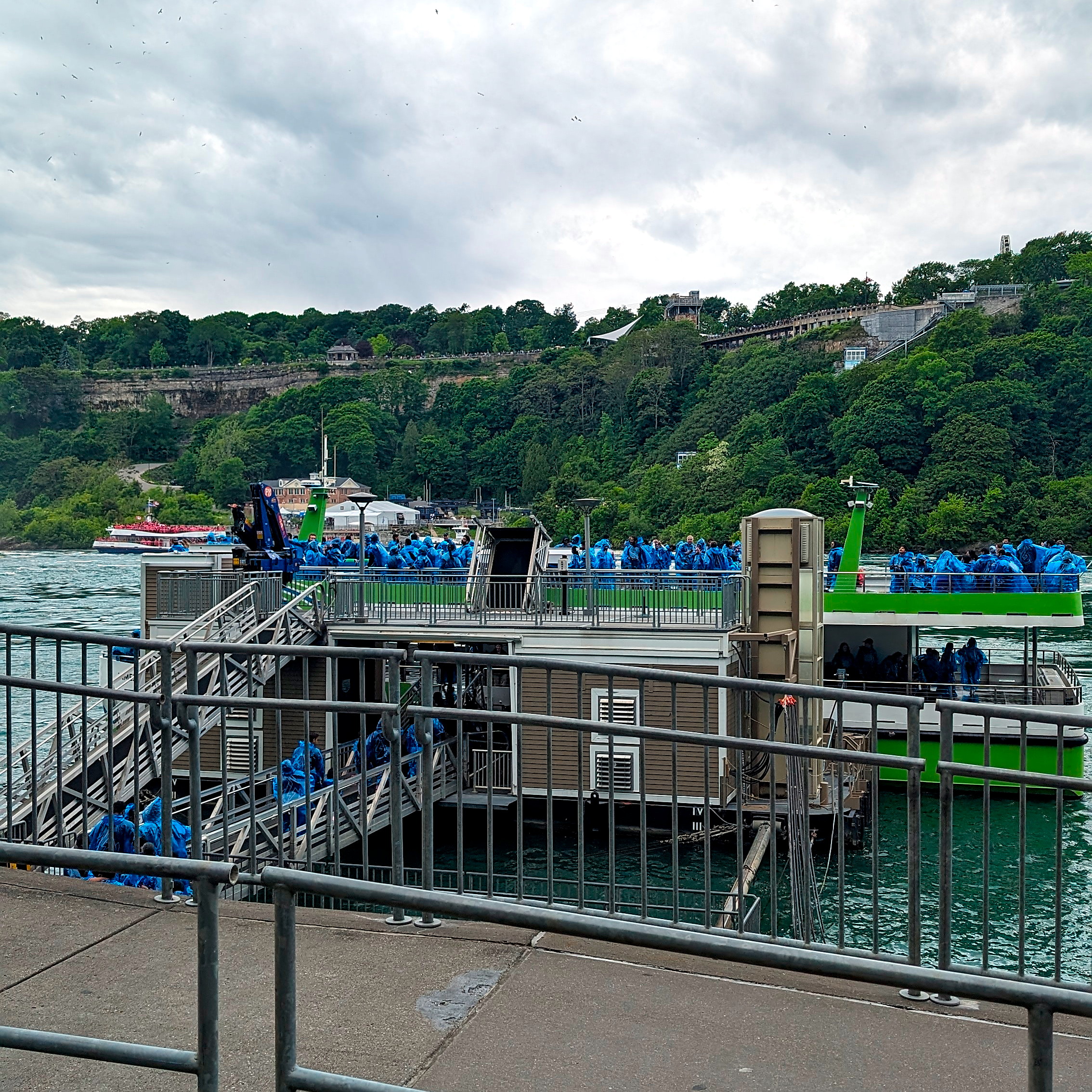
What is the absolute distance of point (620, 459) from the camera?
142 m

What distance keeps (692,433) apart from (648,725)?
118 meters

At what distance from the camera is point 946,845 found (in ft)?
15.5

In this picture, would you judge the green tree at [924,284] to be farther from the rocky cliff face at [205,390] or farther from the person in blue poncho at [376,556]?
the person in blue poncho at [376,556]

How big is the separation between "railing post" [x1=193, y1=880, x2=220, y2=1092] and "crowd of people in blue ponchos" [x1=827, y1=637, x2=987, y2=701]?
2526 cm

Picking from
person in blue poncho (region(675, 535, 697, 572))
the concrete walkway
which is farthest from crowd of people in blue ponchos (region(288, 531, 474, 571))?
the concrete walkway

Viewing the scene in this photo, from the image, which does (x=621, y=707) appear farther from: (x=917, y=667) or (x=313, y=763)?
(x=917, y=667)

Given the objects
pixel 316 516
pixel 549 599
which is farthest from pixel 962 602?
pixel 316 516

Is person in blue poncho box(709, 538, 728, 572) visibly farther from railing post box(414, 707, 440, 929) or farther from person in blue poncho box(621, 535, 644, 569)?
railing post box(414, 707, 440, 929)

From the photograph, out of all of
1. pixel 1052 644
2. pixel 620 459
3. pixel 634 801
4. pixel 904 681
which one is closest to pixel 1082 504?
pixel 1052 644

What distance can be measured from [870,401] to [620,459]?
115 ft

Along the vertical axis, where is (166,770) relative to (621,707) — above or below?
above

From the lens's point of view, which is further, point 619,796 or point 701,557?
point 701,557

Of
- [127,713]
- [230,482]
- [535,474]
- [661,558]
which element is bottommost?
[127,713]

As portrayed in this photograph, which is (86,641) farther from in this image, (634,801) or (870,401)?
(870,401)
